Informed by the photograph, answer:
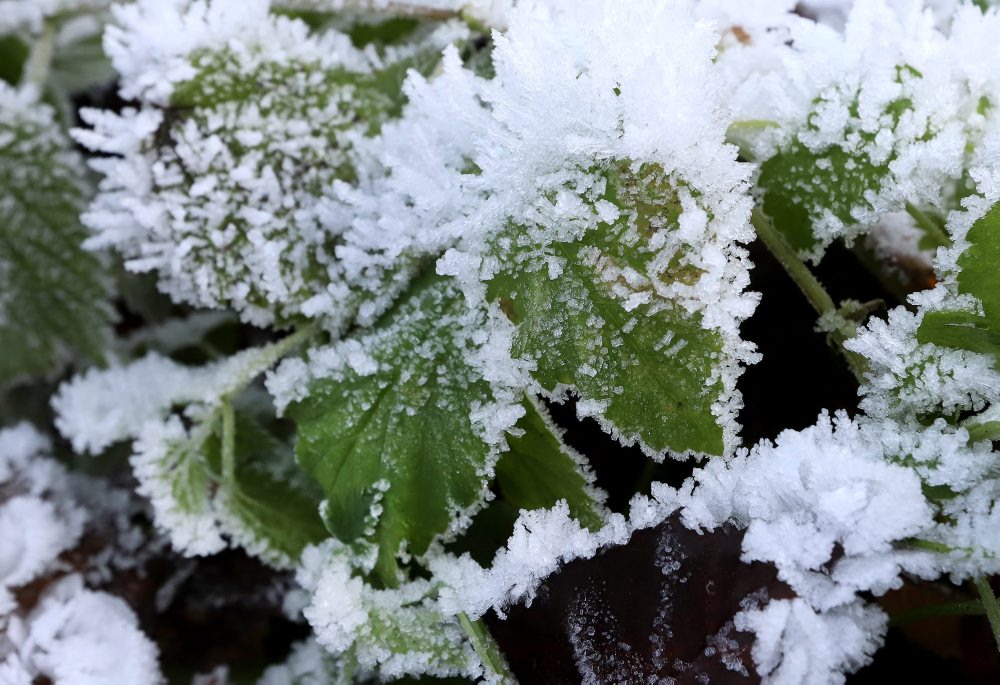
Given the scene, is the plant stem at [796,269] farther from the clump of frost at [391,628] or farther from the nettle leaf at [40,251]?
the nettle leaf at [40,251]

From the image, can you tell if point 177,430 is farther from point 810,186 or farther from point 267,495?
point 810,186

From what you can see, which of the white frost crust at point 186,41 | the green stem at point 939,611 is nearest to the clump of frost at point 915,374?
the green stem at point 939,611

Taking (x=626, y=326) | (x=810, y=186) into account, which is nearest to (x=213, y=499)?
(x=626, y=326)

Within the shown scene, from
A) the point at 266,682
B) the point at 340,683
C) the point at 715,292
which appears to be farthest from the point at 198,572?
the point at 715,292

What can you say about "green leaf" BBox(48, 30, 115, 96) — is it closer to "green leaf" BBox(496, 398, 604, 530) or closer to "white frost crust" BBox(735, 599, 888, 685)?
"green leaf" BBox(496, 398, 604, 530)

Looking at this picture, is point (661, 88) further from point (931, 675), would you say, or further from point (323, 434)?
point (931, 675)

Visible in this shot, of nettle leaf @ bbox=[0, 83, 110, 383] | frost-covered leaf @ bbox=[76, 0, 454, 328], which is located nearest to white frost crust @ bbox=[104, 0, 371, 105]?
frost-covered leaf @ bbox=[76, 0, 454, 328]
